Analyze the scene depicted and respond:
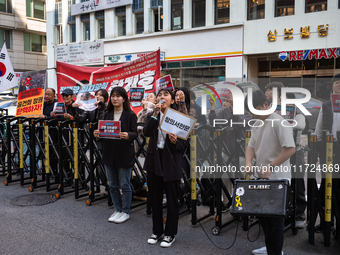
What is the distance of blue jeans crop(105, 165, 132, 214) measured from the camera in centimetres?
521

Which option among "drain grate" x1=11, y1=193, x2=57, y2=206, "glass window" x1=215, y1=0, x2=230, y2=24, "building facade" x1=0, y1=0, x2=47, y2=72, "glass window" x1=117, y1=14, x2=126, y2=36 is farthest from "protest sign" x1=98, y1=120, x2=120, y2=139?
"building facade" x1=0, y1=0, x2=47, y2=72

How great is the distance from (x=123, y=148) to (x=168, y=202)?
1.16m

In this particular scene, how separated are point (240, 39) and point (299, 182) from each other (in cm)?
1505

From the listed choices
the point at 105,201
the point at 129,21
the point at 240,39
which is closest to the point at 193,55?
the point at 240,39

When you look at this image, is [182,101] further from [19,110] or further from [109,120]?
[19,110]

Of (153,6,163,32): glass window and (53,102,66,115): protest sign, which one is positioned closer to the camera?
(53,102,66,115): protest sign

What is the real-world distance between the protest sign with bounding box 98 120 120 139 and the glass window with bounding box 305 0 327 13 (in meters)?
15.0

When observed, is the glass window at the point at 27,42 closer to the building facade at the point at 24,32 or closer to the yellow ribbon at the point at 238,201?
the building facade at the point at 24,32

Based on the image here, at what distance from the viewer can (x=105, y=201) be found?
21.0ft

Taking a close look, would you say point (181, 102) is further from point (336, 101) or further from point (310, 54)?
point (310, 54)

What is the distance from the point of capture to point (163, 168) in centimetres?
435

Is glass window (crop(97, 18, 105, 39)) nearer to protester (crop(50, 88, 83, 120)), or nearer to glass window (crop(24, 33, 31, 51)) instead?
glass window (crop(24, 33, 31, 51))

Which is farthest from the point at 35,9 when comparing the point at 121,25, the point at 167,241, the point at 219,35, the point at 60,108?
the point at 167,241

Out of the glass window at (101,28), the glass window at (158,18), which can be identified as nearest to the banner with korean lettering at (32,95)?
the glass window at (158,18)
